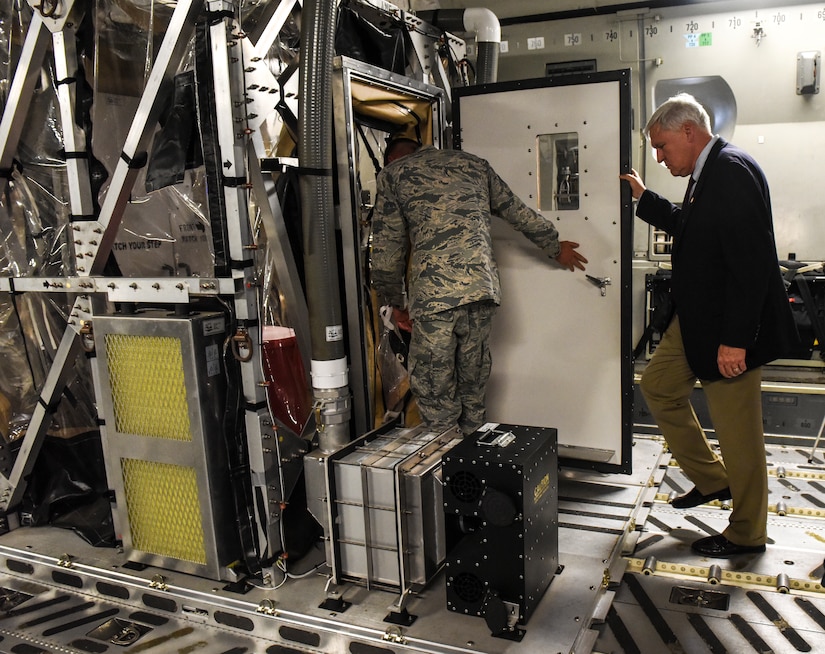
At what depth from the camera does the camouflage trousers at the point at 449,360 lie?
347 centimetres

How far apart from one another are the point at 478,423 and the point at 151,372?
1698mm

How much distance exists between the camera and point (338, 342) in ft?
10.3

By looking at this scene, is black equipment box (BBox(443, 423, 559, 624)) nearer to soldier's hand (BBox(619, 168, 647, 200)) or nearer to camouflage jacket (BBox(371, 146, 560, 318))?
camouflage jacket (BBox(371, 146, 560, 318))

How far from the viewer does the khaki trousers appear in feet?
9.91

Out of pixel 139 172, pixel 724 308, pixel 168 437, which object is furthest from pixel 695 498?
pixel 139 172

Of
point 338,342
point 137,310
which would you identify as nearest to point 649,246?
point 338,342

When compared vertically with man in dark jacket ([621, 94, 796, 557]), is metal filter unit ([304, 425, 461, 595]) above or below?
below

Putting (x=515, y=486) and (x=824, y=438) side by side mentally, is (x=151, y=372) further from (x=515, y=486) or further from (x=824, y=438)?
(x=824, y=438)

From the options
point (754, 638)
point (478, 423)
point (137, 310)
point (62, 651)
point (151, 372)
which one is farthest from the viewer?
point (478, 423)

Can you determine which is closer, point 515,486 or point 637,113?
point 515,486

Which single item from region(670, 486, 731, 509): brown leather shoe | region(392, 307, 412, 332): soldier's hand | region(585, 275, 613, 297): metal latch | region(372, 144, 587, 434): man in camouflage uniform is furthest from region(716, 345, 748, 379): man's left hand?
region(392, 307, 412, 332): soldier's hand

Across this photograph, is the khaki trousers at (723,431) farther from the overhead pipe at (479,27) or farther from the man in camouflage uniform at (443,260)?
the overhead pipe at (479,27)

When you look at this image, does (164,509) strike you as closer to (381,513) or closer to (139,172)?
(381,513)

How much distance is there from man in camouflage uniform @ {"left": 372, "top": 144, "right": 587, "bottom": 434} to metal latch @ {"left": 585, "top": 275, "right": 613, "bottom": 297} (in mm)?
429
